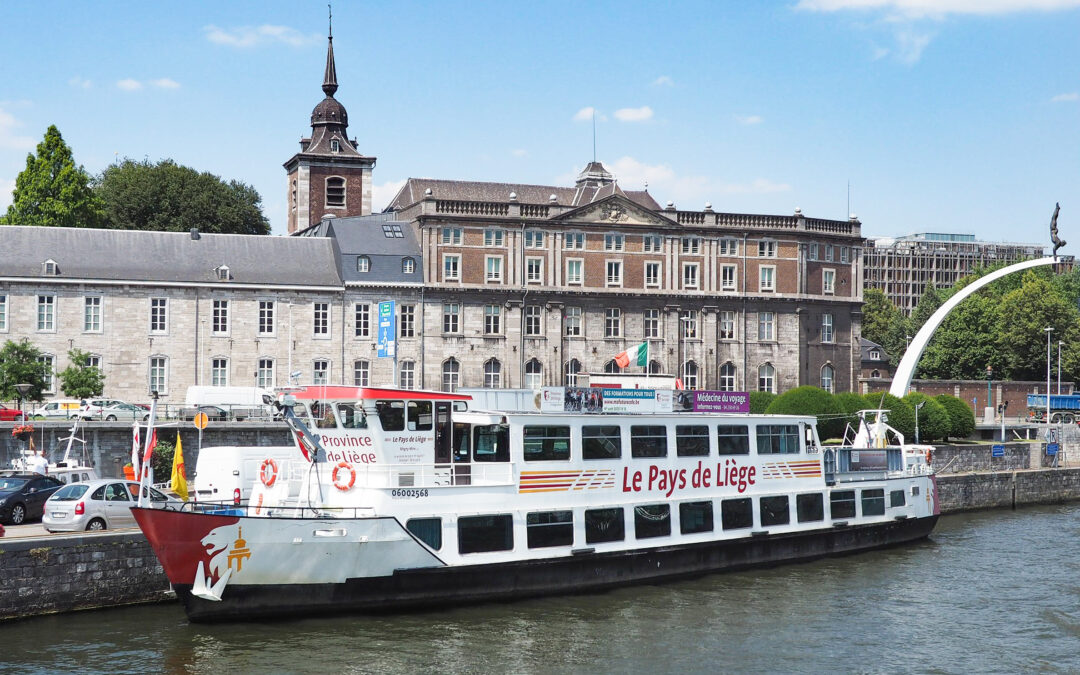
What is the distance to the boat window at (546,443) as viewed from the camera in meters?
29.4

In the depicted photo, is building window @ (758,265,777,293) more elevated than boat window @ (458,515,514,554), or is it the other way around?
building window @ (758,265,777,293)

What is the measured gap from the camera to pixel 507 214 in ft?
226

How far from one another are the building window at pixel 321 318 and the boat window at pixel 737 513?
36.4 meters

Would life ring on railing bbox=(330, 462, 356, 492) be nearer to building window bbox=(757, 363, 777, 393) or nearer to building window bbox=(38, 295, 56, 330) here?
building window bbox=(38, 295, 56, 330)

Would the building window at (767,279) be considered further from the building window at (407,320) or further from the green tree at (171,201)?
the green tree at (171,201)

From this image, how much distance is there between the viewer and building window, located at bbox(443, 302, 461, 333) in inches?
2662

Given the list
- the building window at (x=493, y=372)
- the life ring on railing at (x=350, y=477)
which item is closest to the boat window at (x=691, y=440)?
the life ring on railing at (x=350, y=477)

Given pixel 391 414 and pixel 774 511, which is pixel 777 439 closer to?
pixel 774 511

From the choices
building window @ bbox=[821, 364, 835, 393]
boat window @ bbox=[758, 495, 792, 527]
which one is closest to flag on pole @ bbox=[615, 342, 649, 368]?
boat window @ bbox=[758, 495, 792, 527]

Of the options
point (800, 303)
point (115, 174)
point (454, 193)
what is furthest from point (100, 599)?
point (115, 174)

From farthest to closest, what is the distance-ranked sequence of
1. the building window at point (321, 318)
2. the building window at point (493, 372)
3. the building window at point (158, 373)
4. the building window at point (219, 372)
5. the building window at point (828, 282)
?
the building window at point (828, 282)
the building window at point (493, 372)
the building window at point (321, 318)
the building window at point (219, 372)
the building window at point (158, 373)

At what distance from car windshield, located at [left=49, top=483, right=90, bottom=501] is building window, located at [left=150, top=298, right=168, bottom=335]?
33458 millimetres

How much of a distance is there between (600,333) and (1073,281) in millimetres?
74624

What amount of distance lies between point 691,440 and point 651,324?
129 feet
